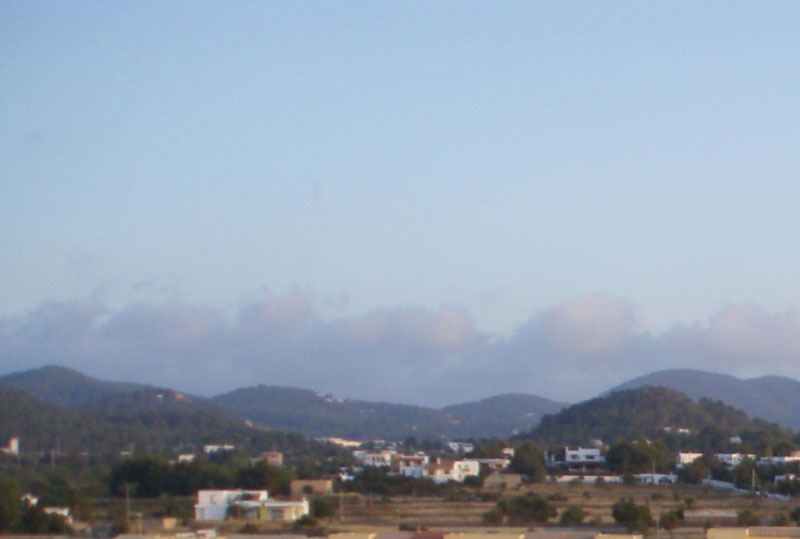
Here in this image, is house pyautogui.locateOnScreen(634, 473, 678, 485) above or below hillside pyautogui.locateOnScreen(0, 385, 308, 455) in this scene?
below

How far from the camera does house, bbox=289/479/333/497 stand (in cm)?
5584

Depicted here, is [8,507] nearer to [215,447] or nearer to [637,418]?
[215,447]

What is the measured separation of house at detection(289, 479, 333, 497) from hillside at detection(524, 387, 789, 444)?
57.9 metres

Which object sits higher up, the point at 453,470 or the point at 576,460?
the point at 576,460

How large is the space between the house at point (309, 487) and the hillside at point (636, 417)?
5788 centimetres

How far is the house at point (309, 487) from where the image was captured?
55.8 metres

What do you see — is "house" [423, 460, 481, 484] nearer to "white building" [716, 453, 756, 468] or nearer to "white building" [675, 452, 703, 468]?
"white building" [675, 452, 703, 468]

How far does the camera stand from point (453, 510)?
160ft

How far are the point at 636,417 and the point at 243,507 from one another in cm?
8313

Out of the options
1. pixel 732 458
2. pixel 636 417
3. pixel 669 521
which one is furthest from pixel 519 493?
pixel 636 417

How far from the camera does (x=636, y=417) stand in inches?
4951

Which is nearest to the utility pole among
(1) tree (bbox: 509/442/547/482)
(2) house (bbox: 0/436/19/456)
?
(1) tree (bbox: 509/442/547/482)

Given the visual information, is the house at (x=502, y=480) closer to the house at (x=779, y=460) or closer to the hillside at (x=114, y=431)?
the house at (x=779, y=460)

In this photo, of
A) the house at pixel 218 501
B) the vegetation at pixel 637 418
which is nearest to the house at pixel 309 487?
the house at pixel 218 501
